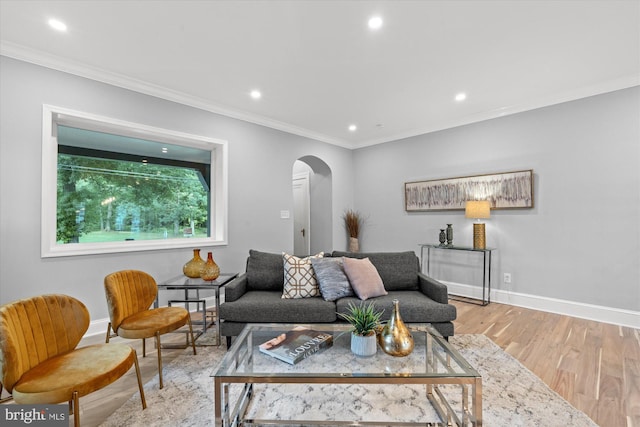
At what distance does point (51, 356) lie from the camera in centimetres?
156

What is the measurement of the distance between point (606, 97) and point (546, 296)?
2418 mm

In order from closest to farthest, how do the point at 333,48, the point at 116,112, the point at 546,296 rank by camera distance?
the point at 333,48 → the point at 116,112 → the point at 546,296

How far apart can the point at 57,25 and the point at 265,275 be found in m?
2.69

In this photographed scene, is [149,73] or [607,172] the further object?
[607,172]

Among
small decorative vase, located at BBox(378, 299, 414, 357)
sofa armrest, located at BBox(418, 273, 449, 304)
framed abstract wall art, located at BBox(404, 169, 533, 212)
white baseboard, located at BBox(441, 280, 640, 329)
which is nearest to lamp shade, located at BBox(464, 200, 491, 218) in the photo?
framed abstract wall art, located at BBox(404, 169, 533, 212)

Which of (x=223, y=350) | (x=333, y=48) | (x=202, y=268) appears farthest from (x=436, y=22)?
(x=223, y=350)

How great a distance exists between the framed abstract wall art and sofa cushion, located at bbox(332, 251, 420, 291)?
1.81m

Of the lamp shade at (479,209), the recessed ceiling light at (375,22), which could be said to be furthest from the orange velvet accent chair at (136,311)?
the lamp shade at (479,209)

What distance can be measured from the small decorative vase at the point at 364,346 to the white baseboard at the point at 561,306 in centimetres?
321

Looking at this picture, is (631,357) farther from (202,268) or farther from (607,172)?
(202,268)

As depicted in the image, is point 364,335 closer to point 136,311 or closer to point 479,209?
point 136,311

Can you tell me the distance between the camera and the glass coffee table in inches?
54.7

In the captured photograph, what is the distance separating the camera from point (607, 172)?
3246mm

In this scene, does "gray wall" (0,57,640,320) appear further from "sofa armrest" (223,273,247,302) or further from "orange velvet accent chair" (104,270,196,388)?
"sofa armrest" (223,273,247,302)
